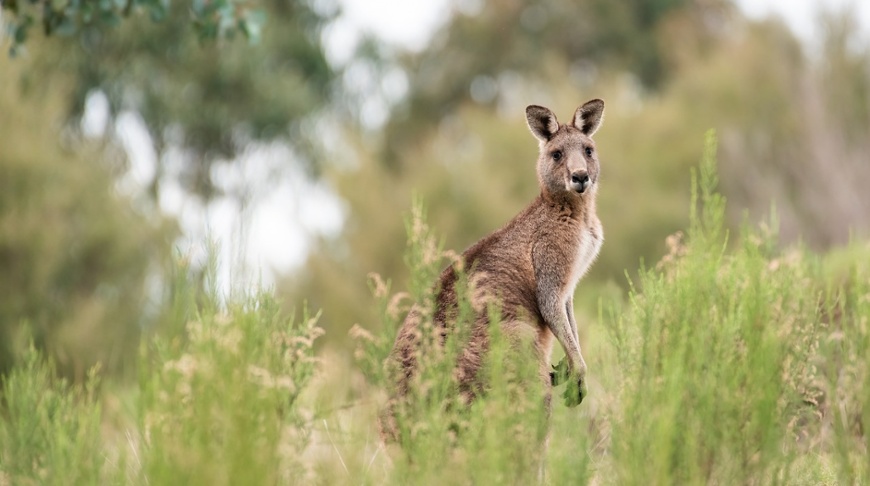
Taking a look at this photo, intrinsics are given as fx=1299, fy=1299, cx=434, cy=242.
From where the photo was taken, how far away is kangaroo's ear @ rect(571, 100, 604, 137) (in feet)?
22.1

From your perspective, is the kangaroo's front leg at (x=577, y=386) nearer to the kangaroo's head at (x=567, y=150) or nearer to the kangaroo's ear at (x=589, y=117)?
the kangaroo's head at (x=567, y=150)

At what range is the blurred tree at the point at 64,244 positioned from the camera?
17.3m

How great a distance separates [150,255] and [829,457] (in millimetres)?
14666

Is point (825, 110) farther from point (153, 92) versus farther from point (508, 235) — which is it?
point (508, 235)

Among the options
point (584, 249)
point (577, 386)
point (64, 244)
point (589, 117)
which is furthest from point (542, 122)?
point (64, 244)

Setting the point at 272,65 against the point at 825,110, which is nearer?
the point at 825,110

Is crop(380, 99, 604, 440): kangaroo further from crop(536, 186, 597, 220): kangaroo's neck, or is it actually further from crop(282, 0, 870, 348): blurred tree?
crop(282, 0, 870, 348): blurred tree

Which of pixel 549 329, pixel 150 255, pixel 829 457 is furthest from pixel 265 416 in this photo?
pixel 150 255

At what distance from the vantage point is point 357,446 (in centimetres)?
436

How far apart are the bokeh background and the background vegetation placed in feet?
0.22

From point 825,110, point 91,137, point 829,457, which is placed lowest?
point 829,457

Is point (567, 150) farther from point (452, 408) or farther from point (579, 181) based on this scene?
point (452, 408)

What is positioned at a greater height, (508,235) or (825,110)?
(825,110)

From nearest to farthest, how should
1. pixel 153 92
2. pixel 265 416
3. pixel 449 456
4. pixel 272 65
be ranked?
pixel 265 416
pixel 449 456
pixel 153 92
pixel 272 65
